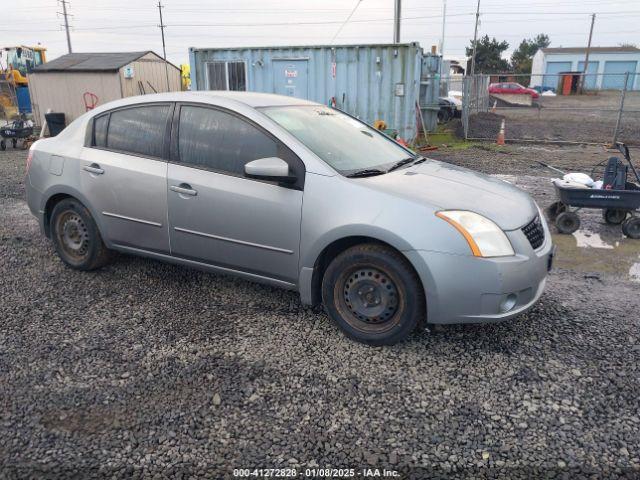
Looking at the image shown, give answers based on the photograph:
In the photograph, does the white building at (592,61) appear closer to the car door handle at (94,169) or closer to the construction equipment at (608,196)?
the construction equipment at (608,196)

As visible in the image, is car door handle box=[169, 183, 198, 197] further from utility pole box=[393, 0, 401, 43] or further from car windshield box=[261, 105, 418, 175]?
utility pole box=[393, 0, 401, 43]

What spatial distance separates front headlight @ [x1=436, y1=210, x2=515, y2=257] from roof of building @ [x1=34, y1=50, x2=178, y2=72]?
16.3 meters

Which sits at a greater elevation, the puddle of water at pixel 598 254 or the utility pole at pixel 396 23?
the utility pole at pixel 396 23

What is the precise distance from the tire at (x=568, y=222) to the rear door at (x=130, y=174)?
457cm

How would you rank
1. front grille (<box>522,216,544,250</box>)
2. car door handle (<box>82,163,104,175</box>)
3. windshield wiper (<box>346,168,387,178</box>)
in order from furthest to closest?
car door handle (<box>82,163,104,175</box>)
windshield wiper (<box>346,168,387,178</box>)
front grille (<box>522,216,544,250</box>)

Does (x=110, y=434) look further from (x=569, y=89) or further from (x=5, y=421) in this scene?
(x=569, y=89)

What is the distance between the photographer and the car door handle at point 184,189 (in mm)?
4078

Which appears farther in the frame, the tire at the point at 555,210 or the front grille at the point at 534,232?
the tire at the point at 555,210

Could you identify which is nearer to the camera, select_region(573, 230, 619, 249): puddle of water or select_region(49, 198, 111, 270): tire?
select_region(49, 198, 111, 270): tire

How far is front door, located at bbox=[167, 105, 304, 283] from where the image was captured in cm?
379

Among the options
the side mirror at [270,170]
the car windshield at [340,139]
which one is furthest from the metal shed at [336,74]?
the side mirror at [270,170]

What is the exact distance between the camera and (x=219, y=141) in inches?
162

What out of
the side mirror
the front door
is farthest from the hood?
the front door

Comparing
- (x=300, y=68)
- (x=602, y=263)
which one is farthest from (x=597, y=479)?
(x=300, y=68)
